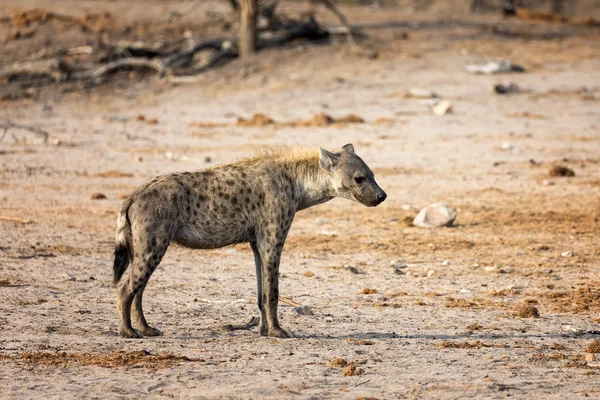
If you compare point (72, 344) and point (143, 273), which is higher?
point (143, 273)

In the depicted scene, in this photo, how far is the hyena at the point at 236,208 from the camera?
19.4 feet

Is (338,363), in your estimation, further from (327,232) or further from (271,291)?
(327,232)

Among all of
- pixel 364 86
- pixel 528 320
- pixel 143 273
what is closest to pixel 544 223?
pixel 528 320

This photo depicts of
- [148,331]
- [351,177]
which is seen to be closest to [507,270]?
[351,177]

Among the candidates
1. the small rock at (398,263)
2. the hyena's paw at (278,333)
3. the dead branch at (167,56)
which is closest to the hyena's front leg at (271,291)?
the hyena's paw at (278,333)

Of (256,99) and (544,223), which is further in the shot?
(256,99)

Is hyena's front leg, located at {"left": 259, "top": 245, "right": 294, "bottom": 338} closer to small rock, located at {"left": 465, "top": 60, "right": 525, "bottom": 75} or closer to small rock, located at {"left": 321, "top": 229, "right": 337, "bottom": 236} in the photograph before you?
small rock, located at {"left": 321, "top": 229, "right": 337, "bottom": 236}

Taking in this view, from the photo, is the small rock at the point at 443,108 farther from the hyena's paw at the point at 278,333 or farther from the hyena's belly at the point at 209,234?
the hyena's paw at the point at 278,333

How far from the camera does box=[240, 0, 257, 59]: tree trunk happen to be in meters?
17.7

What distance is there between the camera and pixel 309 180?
654 cm

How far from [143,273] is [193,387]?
942mm

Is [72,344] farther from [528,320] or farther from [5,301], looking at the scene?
[528,320]

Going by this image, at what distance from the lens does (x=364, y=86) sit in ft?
54.3

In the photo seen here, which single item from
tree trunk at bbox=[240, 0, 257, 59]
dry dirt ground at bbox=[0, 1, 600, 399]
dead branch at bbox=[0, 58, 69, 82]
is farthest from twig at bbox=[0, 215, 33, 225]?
tree trunk at bbox=[240, 0, 257, 59]
